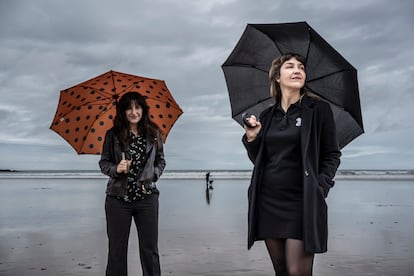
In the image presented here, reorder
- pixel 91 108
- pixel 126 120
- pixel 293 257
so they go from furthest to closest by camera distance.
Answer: pixel 91 108, pixel 126 120, pixel 293 257

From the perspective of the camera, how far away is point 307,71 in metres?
4.09

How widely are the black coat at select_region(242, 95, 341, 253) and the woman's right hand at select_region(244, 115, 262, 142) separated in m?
0.04

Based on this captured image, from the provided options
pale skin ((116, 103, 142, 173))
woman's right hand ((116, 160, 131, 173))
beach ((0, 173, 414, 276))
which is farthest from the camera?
beach ((0, 173, 414, 276))

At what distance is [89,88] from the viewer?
17.3ft

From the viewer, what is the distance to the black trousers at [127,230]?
4586 millimetres

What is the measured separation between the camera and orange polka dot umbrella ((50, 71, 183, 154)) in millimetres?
5250

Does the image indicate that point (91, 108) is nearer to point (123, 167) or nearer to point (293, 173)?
point (123, 167)

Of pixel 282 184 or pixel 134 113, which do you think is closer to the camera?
pixel 282 184

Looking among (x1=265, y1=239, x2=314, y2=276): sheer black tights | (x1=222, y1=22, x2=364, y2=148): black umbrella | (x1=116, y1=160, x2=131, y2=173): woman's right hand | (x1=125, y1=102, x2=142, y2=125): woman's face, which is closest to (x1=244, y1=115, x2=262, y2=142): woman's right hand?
(x1=265, y1=239, x2=314, y2=276): sheer black tights

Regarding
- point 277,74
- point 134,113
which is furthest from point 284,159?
point 134,113

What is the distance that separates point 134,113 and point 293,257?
2.30 m

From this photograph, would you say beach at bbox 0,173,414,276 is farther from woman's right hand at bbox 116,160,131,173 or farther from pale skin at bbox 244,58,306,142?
pale skin at bbox 244,58,306,142

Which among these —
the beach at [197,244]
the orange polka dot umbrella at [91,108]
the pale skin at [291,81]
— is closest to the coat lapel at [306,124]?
the pale skin at [291,81]

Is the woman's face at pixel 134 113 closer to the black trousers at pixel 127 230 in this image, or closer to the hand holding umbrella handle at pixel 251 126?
the black trousers at pixel 127 230
